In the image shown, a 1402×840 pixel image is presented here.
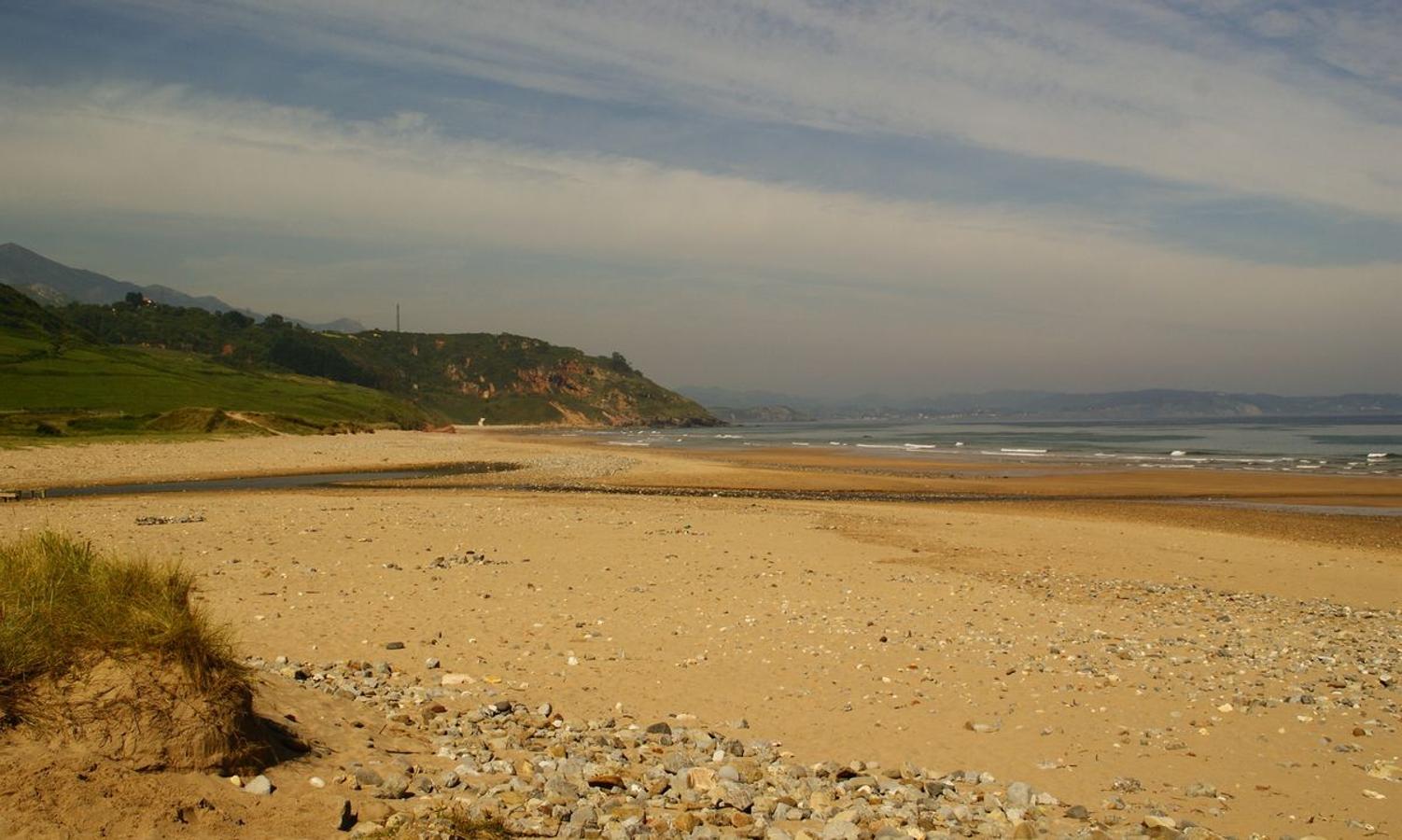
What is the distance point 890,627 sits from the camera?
11.9 metres

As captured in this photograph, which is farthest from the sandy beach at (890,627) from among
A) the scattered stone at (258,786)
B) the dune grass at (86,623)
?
the dune grass at (86,623)

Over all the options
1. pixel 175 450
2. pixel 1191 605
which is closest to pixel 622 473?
pixel 175 450

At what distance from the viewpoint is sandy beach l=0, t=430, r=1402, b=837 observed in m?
7.59

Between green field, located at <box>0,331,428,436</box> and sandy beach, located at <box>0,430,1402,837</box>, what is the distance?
36.9m

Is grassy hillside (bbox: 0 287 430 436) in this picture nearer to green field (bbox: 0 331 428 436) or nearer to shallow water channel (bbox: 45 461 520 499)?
green field (bbox: 0 331 428 436)

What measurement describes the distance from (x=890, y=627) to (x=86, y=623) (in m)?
9.31

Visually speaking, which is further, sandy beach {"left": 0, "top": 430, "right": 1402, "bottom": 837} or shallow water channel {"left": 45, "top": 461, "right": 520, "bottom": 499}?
shallow water channel {"left": 45, "top": 461, "right": 520, "bottom": 499}

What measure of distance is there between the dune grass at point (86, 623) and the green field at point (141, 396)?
179 feet

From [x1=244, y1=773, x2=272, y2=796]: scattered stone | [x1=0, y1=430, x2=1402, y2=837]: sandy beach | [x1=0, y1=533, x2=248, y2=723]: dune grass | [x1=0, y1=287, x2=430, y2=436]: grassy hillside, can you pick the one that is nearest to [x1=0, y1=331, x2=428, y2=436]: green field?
[x1=0, y1=287, x2=430, y2=436]: grassy hillside

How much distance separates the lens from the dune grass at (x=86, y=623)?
17.2 feet

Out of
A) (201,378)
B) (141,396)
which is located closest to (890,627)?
(141,396)

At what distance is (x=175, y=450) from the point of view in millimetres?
47031

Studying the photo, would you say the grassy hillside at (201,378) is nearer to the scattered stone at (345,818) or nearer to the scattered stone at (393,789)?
the scattered stone at (393,789)

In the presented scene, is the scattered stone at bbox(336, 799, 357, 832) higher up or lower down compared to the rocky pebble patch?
higher up
